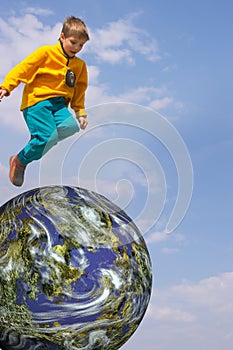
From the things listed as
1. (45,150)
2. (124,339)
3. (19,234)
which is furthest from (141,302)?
(45,150)

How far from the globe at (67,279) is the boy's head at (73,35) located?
2.42 m

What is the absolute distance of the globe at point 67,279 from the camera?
6.23 metres

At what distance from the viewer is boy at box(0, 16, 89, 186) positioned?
791cm

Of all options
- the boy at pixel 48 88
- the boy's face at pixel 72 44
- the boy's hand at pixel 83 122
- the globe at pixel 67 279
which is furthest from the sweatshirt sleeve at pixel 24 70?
the globe at pixel 67 279

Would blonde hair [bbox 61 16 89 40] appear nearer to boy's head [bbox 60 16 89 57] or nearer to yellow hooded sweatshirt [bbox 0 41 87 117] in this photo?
boy's head [bbox 60 16 89 57]

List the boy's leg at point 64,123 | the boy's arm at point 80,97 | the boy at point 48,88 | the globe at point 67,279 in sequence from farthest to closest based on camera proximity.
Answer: the boy's arm at point 80,97 < the boy's leg at point 64,123 < the boy at point 48,88 < the globe at point 67,279

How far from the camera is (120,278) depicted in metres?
6.46

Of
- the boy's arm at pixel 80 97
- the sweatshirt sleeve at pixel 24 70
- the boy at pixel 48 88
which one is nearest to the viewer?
the sweatshirt sleeve at pixel 24 70

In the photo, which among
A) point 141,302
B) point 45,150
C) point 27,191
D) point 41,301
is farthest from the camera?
point 45,150

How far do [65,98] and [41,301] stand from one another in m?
3.25

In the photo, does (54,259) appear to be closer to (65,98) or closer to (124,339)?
(124,339)

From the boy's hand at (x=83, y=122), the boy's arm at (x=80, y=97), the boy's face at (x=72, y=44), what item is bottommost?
the boy's hand at (x=83, y=122)

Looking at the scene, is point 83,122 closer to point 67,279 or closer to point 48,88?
point 48,88

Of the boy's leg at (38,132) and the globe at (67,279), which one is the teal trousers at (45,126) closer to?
the boy's leg at (38,132)
